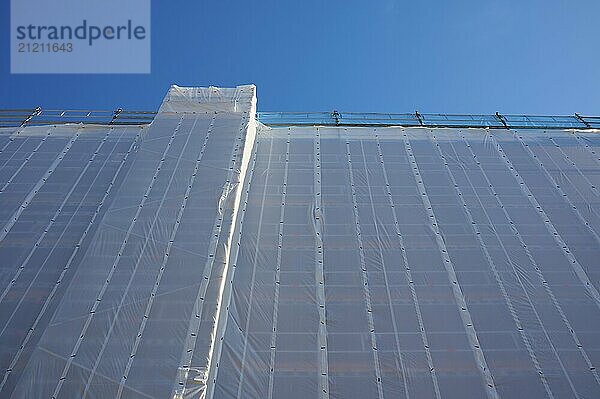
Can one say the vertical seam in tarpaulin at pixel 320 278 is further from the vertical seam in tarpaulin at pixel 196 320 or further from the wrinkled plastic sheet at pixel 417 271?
the vertical seam in tarpaulin at pixel 196 320

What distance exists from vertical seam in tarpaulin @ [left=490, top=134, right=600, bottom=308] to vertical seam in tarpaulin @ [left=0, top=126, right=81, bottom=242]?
9.80 m

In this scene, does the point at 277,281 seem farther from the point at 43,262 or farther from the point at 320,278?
the point at 43,262

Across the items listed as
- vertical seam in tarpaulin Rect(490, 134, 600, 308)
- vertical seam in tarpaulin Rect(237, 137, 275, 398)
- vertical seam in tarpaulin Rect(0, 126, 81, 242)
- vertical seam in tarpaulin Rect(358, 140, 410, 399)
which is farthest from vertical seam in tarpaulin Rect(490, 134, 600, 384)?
vertical seam in tarpaulin Rect(0, 126, 81, 242)

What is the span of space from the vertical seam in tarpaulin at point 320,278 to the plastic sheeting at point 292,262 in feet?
0.10

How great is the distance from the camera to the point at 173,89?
41.1 feet

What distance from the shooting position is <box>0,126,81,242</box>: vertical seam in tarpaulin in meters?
9.08

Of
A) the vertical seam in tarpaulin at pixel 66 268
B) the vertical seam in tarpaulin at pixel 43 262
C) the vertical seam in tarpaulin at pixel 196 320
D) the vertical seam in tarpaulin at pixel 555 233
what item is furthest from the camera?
the vertical seam in tarpaulin at pixel 555 233

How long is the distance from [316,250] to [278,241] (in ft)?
2.30

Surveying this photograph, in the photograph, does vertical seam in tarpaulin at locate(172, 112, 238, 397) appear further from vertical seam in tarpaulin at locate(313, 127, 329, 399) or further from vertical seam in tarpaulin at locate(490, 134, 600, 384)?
vertical seam in tarpaulin at locate(490, 134, 600, 384)

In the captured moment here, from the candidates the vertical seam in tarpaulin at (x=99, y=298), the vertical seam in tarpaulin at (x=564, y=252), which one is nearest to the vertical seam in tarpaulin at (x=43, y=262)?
the vertical seam in tarpaulin at (x=99, y=298)

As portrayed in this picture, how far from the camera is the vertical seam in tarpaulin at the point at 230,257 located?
21.5 ft

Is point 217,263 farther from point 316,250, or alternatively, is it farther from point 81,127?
point 81,127

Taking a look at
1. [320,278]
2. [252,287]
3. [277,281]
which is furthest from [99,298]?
[320,278]

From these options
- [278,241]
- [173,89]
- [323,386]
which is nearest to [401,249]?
[278,241]
